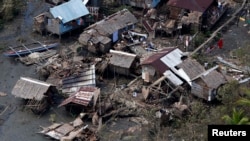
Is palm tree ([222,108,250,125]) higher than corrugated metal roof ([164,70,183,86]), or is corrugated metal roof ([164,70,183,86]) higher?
corrugated metal roof ([164,70,183,86])

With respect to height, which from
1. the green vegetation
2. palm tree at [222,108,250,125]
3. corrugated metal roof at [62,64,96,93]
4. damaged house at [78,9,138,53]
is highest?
the green vegetation

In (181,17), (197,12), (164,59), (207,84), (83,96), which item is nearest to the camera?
(207,84)

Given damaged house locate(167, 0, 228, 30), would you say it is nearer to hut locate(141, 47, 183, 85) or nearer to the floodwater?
hut locate(141, 47, 183, 85)

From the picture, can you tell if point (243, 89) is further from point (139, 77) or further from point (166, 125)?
point (139, 77)

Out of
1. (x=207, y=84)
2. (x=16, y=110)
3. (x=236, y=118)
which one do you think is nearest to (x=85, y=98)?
(x=16, y=110)

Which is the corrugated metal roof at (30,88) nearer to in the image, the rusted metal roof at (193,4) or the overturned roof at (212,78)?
the overturned roof at (212,78)

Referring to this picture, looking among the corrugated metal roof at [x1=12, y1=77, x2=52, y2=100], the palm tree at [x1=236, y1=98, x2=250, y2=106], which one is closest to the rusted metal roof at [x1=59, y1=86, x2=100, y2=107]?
the corrugated metal roof at [x1=12, y1=77, x2=52, y2=100]

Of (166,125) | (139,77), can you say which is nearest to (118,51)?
(139,77)

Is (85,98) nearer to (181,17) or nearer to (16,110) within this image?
(16,110)
